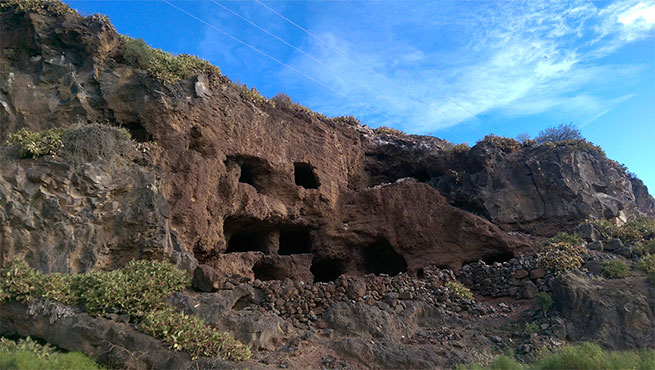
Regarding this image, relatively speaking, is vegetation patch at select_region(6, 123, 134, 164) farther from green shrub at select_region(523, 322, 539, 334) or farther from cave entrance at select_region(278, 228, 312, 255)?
green shrub at select_region(523, 322, 539, 334)

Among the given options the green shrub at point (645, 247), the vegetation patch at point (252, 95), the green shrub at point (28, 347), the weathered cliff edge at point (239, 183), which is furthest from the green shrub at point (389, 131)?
the green shrub at point (28, 347)

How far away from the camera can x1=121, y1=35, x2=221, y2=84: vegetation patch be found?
13.7 metres

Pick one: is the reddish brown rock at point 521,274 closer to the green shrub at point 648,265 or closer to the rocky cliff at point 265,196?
the rocky cliff at point 265,196

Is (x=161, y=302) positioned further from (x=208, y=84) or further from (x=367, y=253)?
(x=367, y=253)

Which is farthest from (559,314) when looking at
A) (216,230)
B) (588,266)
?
(216,230)

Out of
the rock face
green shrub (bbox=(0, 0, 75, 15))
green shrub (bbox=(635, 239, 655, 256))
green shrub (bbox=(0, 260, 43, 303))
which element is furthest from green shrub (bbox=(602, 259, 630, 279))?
green shrub (bbox=(0, 0, 75, 15))

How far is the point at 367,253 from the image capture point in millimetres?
17688

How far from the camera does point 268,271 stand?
14.9 metres

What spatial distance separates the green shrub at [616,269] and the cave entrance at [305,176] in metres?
9.41

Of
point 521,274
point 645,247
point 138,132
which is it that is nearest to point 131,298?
point 138,132

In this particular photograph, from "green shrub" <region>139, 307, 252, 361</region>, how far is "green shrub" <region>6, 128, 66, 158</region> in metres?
4.97

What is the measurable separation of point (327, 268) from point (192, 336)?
31.4 ft

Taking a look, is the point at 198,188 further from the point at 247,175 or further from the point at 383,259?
the point at 383,259

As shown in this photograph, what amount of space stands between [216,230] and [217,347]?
18.3ft
